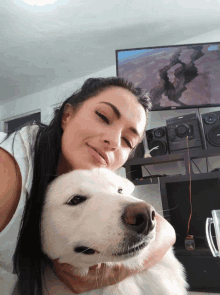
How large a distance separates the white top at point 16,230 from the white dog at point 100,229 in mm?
54

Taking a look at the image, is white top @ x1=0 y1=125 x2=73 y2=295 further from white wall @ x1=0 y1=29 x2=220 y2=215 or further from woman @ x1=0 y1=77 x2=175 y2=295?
white wall @ x1=0 y1=29 x2=220 y2=215

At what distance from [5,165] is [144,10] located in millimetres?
1813

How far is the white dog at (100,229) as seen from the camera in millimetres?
377

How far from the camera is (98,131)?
0.62 m

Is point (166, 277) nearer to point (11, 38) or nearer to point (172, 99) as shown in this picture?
point (172, 99)

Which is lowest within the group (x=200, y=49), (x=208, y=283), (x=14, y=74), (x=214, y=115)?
(x=208, y=283)

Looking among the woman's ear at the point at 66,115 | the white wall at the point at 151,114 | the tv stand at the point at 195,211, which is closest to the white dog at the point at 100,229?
the woman's ear at the point at 66,115

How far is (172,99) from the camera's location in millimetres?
1516

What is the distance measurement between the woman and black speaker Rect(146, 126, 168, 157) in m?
0.74

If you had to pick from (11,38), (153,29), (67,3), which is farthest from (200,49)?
(11,38)

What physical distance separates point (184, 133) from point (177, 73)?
0.47 m

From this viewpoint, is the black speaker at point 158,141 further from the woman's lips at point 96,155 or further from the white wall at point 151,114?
the woman's lips at point 96,155

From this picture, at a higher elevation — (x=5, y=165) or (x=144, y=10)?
(x=144, y=10)

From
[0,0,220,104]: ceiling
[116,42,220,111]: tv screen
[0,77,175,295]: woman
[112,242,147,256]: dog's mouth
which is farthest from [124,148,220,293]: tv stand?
[0,0,220,104]: ceiling
